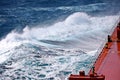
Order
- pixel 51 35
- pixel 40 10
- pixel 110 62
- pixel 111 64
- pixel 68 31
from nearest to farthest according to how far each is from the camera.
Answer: pixel 111 64, pixel 110 62, pixel 51 35, pixel 68 31, pixel 40 10

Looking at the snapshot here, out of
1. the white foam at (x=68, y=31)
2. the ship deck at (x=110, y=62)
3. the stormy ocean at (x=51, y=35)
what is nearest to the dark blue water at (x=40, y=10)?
the stormy ocean at (x=51, y=35)

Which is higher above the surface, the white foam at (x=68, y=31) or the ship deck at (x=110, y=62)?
the white foam at (x=68, y=31)

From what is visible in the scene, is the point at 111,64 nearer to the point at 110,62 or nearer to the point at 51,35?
the point at 110,62

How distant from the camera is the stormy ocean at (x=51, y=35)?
83.6ft

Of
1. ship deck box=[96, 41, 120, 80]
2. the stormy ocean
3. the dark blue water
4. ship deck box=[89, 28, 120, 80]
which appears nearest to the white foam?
the stormy ocean

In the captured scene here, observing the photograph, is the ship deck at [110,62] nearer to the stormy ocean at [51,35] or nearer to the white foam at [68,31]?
the stormy ocean at [51,35]

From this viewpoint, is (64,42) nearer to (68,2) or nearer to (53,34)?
(53,34)

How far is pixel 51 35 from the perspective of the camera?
38.1 m

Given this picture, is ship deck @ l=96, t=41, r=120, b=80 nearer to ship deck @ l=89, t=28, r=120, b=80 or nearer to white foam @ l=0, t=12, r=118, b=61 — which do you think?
ship deck @ l=89, t=28, r=120, b=80

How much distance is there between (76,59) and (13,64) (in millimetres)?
4798

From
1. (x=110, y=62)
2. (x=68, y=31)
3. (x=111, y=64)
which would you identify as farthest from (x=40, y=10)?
(x=111, y=64)

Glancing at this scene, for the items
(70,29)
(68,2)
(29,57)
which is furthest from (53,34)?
(68,2)

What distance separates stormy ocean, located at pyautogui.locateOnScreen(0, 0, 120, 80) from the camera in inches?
1003

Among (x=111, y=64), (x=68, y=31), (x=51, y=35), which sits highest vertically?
(x=68, y=31)
